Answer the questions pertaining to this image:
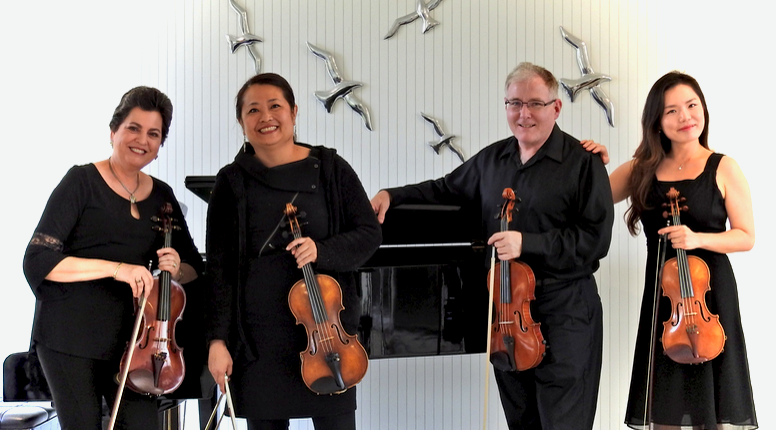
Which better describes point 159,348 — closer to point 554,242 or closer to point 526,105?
point 554,242

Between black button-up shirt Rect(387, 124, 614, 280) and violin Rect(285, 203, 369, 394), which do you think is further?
black button-up shirt Rect(387, 124, 614, 280)

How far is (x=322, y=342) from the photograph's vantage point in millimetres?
1764

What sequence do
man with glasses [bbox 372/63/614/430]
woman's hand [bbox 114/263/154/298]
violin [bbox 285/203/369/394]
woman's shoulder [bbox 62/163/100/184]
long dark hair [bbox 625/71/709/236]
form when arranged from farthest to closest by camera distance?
long dark hair [bbox 625/71/709/236] → man with glasses [bbox 372/63/614/430] → woman's shoulder [bbox 62/163/100/184] → woman's hand [bbox 114/263/154/298] → violin [bbox 285/203/369/394]

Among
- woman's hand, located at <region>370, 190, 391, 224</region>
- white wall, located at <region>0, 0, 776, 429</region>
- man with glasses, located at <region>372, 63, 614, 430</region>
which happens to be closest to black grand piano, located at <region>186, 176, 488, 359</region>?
woman's hand, located at <region>370, 190, 391, 224</region>

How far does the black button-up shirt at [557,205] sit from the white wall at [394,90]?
1237 millimetres

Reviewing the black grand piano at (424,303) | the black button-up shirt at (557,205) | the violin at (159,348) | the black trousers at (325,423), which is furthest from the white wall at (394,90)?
the black trousers at (325,423)

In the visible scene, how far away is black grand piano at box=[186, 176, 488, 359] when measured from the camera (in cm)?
241

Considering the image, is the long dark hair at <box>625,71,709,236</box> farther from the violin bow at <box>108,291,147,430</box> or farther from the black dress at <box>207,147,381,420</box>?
the violin bow at <box>108,291,147,430</box>

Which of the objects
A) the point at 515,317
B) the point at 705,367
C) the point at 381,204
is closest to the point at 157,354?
the point at 381,204

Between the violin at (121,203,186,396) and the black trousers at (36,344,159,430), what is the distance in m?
0.09

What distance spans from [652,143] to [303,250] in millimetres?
1302

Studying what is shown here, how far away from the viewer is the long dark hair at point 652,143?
2.33 meters

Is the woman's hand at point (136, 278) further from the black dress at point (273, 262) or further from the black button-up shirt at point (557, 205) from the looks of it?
the black button-up shirt at point (557, 205)

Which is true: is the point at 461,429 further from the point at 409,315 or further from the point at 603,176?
the point at 603,176
